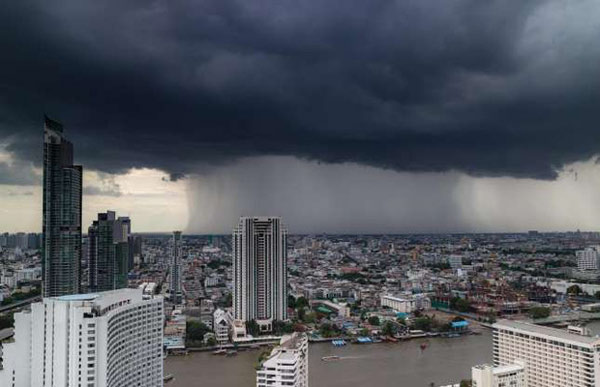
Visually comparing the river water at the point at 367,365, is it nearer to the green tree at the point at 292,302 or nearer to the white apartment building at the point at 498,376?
the white apartment building at the point at 498,376

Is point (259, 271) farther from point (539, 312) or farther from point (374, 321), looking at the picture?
point (539, 312)

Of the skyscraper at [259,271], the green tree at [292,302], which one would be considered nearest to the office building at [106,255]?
the skyscraper at [259,271]

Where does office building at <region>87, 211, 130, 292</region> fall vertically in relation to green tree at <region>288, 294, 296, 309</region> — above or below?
above

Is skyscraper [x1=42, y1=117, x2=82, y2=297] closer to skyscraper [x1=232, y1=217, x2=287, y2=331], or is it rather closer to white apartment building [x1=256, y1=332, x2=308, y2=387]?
skyscraper [x1=232, y1=217, x2=287, y2=331]

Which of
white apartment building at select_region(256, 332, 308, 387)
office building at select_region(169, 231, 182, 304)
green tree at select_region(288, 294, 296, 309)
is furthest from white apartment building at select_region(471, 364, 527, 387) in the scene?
office building at select_region(169, 231, 182, 304)

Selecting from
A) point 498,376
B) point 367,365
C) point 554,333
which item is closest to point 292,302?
point 367,365
